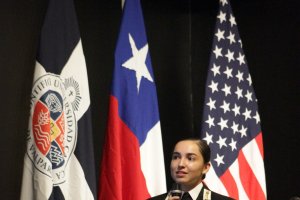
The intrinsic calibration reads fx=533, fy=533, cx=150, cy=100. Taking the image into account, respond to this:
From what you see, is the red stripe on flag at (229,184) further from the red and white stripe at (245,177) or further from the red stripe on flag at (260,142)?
the red stripe on flag at (260,142)

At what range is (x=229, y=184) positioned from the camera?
13.0 ft

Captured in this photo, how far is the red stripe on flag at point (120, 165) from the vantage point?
3.63 m

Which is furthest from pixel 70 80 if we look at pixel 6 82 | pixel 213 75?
pixel 213 75

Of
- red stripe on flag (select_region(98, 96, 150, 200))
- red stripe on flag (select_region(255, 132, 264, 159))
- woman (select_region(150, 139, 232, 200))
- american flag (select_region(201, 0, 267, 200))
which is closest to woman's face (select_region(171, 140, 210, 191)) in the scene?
woman (select_region(150, 139, 232, 200))

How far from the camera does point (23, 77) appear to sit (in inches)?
147

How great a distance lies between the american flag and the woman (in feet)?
3.21

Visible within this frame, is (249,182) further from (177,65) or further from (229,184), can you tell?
(177,65)

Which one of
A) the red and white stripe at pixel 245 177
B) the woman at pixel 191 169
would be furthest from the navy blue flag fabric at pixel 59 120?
the red and white stripe at pixel 245 177

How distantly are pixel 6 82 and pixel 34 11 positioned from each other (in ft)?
1.88

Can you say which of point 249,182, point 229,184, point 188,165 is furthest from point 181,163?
point 249,182

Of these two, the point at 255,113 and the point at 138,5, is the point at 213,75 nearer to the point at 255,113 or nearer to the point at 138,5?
the point at 255,113

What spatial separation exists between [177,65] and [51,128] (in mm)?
1747

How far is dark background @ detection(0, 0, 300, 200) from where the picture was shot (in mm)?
3678

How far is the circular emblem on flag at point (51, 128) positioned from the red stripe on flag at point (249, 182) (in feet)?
4.37
